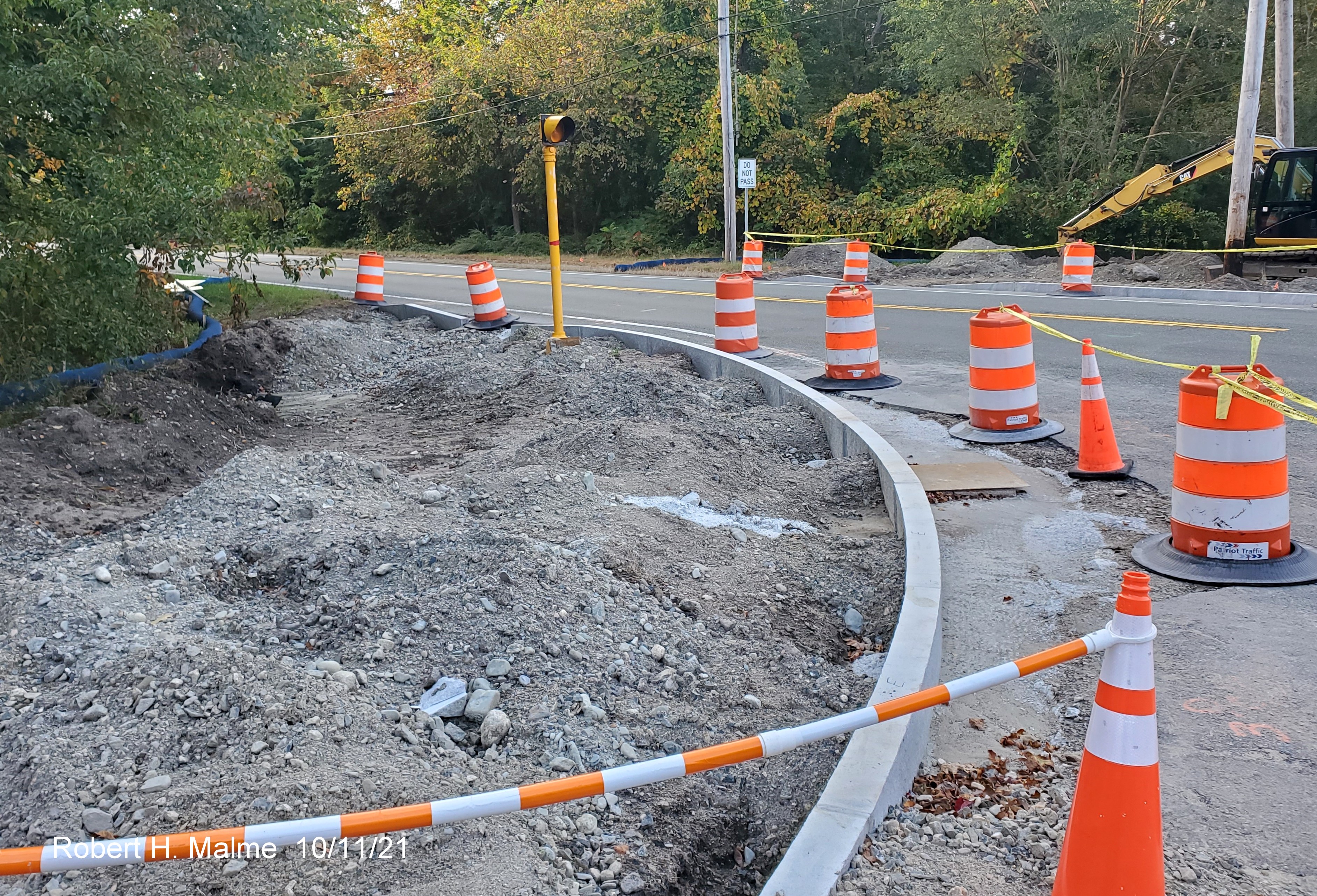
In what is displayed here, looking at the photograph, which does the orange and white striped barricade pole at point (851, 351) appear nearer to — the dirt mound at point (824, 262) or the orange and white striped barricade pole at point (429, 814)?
the orange and white striped barricade pole at point (429, 814)

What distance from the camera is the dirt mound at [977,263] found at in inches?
851

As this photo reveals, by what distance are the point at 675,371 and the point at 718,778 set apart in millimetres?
7099

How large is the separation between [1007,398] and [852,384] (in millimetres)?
2344

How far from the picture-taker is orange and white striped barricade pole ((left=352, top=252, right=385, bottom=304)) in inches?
668

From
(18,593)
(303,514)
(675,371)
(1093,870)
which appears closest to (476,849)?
(1093,870)

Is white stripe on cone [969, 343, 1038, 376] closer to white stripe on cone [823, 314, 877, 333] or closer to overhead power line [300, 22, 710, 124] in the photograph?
white stripe on cone [823, 314, 877, 333]

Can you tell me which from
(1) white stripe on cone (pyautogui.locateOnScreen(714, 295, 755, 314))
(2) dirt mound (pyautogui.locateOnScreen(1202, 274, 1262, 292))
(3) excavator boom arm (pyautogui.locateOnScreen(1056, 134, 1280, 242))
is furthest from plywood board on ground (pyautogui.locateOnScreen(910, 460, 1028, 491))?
(3) excavator boom arm (pyautogui.locateOnScreen(1056, 134, 1280, 242))

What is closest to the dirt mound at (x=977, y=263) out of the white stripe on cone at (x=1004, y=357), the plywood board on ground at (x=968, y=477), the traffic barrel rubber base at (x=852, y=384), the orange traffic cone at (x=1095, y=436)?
the traffic barrel rubber base at (x=852, y=384)

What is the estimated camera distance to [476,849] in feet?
10.1

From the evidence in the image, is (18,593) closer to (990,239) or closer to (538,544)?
(538,544)

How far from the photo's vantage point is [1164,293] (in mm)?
17016

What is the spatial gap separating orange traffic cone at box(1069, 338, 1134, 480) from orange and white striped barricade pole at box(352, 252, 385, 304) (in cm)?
1242

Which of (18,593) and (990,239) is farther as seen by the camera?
(990,239)

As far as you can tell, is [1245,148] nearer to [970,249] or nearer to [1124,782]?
[970,249]
